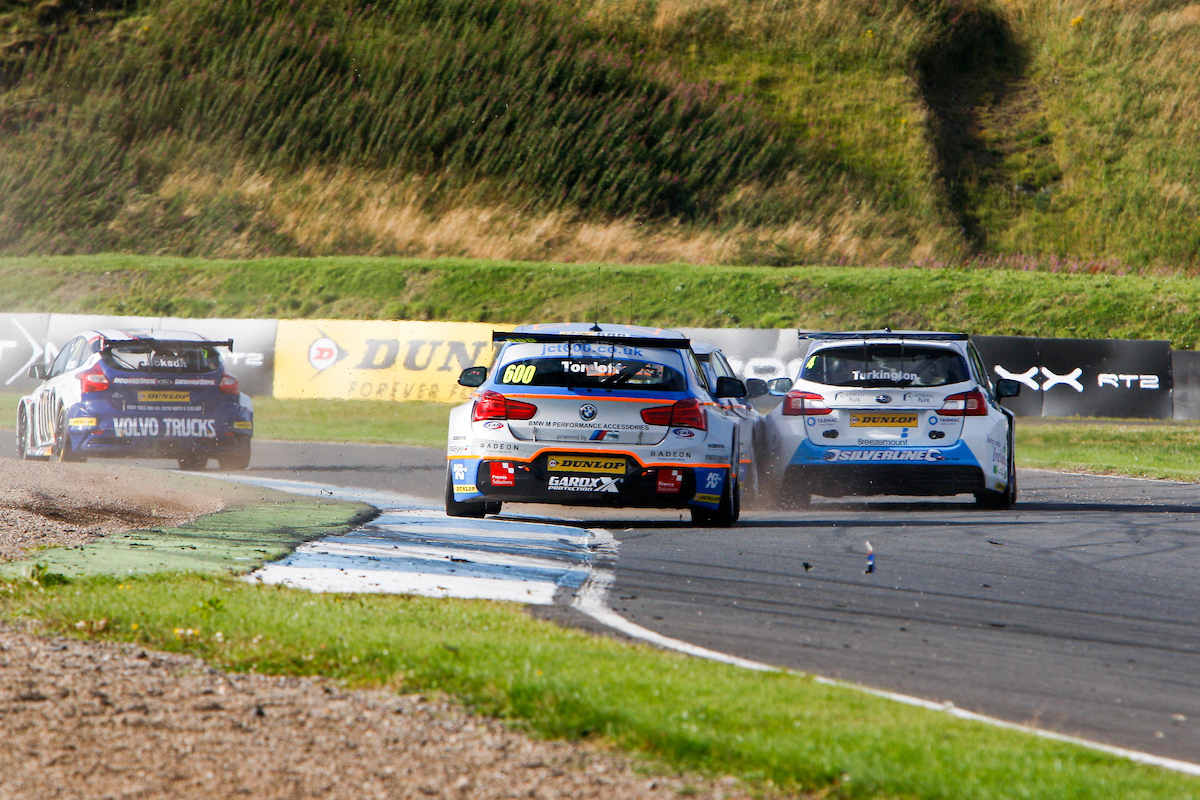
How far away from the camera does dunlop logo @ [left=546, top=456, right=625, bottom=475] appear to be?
11273 mm

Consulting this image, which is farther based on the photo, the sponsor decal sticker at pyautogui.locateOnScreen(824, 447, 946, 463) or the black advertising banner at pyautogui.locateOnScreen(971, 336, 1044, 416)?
the black advertising banner at pyautogui.locateOnScreen(971, 336, 1044, 416)

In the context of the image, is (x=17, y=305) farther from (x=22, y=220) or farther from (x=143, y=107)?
(x=143, y=107)

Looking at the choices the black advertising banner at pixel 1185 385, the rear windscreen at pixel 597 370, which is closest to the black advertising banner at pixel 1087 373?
the black advertising banner at pixel 1185 385

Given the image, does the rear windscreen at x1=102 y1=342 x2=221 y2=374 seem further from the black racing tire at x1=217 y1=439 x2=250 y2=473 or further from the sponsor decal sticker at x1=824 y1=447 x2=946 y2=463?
the sponsor decal sticker at x1=824 y1=447 x2=946 y2=463

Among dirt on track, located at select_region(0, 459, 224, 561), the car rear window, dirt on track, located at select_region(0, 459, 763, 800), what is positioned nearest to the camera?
dirt on track, located at select_region(0, 459, 763, 800)

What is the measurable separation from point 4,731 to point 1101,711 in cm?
392

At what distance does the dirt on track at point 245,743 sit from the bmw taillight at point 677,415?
5.78 meters

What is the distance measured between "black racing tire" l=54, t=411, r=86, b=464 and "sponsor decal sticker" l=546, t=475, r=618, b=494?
742 cm

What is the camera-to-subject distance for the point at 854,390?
13062 mm

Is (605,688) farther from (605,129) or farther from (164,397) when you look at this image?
(605,129)

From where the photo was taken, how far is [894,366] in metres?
13.1

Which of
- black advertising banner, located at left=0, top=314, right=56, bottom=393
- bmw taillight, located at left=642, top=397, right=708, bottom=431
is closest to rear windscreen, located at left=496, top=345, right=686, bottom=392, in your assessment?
bmw taillight, located at left=642, top=397, right=708, bottom=431

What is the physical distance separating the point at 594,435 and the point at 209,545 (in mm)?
3151

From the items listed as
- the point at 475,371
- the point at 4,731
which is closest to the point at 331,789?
the point at 4,731
